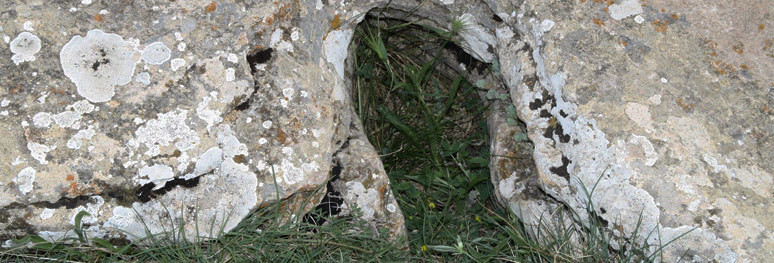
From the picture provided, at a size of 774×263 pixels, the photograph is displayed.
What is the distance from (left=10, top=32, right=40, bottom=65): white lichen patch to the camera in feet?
7.16

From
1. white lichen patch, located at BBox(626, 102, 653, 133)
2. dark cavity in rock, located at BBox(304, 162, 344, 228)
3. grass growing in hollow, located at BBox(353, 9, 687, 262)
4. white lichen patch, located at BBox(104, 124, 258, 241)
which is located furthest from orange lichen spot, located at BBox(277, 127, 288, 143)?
white lichen patch, located at BBox(626, 102, 653, 133)

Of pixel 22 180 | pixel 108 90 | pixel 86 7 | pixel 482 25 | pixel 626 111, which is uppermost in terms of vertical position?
pixel 86 7

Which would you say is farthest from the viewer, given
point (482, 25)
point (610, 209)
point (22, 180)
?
point (482, 25)

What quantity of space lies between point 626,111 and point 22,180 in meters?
2.04

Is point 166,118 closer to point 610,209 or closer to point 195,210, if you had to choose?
point 195,210

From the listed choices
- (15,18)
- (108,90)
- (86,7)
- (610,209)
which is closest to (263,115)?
(108,90)

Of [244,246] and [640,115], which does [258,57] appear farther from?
[640,115]

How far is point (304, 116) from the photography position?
2344mm

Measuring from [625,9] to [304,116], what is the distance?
1.25 metres

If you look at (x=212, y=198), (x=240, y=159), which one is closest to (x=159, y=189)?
(x=212, y=198)

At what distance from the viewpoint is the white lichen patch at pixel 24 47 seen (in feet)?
7.16

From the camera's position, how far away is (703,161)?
2.24 m

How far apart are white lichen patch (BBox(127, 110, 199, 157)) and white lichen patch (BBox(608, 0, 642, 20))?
1573 millimetres

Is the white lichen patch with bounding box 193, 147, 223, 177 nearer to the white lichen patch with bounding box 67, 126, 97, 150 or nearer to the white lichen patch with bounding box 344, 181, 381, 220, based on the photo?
the white lichen patch with bounding box 67, 126, 97, 150
